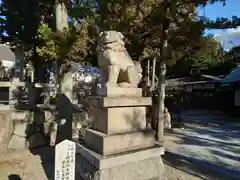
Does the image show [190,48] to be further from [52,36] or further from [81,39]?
[52,36]

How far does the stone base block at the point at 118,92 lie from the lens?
3451 mm

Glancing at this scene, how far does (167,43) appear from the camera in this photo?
6.46 meters

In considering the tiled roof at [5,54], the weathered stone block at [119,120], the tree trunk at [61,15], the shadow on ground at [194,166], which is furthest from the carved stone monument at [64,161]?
the tiled roof at [5,54]

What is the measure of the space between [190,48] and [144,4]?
2.10 meters

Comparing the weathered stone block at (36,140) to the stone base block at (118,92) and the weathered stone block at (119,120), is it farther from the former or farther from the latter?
the stone base block at (118,92)

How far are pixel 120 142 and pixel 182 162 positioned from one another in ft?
7.15

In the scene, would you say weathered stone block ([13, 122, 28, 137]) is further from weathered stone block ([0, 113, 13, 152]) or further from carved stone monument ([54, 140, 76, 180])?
carved stone monument ([54, 140, 76, 180])

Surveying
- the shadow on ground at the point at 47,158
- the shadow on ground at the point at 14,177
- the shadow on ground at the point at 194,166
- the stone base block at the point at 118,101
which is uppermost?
the stone base block at the point at 118,101

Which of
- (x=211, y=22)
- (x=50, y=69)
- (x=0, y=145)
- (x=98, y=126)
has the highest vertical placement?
(x=211, y=22)

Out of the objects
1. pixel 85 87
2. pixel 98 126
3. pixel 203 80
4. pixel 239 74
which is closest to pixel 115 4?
pixel 98 126

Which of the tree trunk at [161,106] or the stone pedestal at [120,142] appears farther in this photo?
the tree trunk at [161,106]

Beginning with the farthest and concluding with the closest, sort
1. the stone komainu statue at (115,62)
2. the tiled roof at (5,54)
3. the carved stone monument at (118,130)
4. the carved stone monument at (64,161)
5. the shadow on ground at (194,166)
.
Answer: the tiled roof at (5,54)
the shadow on ground at (194,166)
the stone komainu statue at (115,62)
the carved stone monument at (118,130)
the carved stone monument at (64,161)

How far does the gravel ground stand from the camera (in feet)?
14.0

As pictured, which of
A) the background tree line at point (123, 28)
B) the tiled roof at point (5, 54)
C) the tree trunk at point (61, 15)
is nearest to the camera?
the background tree line at point (123, 28)
